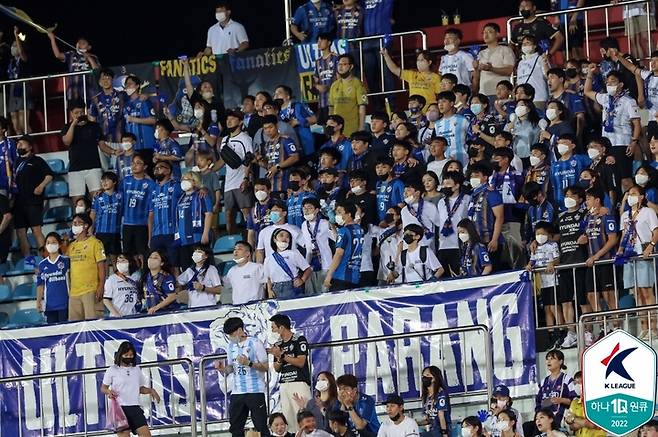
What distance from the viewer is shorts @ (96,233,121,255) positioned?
2103 cm

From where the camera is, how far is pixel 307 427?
15453 millimetres

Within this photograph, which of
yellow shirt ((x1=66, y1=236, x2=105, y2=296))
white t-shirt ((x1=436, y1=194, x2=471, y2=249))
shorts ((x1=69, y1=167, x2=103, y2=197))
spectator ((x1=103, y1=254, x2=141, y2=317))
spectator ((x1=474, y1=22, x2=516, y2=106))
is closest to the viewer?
white t-shirt ((x1=436, y1=194, x2=471, y2=249))

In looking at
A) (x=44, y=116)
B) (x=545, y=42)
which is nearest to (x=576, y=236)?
(x=545, y=42)

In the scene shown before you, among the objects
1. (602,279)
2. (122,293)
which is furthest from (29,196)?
(602,279)

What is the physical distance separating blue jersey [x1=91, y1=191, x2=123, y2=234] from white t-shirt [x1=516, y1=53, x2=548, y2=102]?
514 cm

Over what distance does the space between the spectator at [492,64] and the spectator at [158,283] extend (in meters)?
5.00

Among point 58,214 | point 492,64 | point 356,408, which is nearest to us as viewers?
point 356,408

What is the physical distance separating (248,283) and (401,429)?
3.99m

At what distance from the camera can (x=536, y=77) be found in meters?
21.2

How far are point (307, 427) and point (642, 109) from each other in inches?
275

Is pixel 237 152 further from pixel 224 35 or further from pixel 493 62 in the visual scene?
pixel 224 35

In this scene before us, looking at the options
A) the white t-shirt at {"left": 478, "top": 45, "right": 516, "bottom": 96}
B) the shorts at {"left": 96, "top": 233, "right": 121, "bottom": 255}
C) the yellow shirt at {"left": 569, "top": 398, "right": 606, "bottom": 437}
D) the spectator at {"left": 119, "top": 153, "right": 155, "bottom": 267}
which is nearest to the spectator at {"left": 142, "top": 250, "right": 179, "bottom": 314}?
the spectator at {"left": 119, "top": 153, "right": 155, "bottom": 267}

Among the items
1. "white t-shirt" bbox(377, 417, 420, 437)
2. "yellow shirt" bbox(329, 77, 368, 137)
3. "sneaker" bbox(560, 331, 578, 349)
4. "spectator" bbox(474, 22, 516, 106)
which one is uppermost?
"spectator" bbox(474, 22, 516, 106)

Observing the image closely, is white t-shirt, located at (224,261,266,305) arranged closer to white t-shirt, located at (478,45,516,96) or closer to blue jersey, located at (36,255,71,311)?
blue jersey, located at (36,255,71,311)
